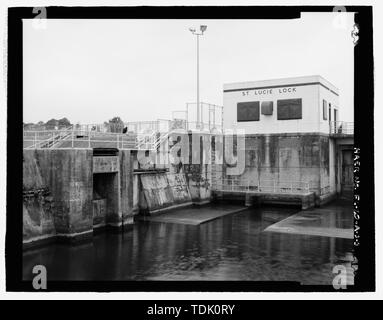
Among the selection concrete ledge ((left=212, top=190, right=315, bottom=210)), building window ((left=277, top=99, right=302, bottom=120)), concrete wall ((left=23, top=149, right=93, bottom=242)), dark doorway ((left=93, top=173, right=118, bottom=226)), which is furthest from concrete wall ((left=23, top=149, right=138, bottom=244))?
building window ((left=277, top=99, right=302, bottom=120))

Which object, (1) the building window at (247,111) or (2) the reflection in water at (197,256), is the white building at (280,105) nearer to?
(1) the building window at (247,111)

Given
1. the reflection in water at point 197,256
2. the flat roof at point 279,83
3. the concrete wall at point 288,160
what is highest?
the flat roof at point 279,83

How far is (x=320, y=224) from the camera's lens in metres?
20.8

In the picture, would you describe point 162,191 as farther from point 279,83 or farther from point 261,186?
point 279,83

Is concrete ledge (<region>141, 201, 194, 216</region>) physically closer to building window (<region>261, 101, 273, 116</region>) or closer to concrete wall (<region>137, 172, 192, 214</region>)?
concrete wall (<region>137, 172, 192, 214</region>)

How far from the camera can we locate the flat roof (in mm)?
29234

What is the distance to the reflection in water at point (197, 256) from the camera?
1275 cm

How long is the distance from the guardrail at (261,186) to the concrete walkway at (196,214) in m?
2.02

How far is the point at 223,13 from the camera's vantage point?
850 centimetres

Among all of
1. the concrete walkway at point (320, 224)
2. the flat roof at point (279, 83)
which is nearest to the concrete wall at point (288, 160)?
the concrete walkway at point (320, 224)

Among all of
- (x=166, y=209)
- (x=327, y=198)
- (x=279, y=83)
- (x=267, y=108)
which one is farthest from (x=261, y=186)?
(x=166, y=209)

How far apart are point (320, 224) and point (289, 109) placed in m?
Answer: 11.4

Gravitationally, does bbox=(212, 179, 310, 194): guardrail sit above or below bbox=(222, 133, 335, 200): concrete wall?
below

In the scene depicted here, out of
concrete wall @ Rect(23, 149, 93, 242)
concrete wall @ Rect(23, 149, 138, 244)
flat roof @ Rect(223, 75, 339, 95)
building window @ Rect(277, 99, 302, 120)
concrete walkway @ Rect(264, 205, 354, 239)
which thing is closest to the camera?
concrete wall @ Rect(23, 149, 138, 244)
